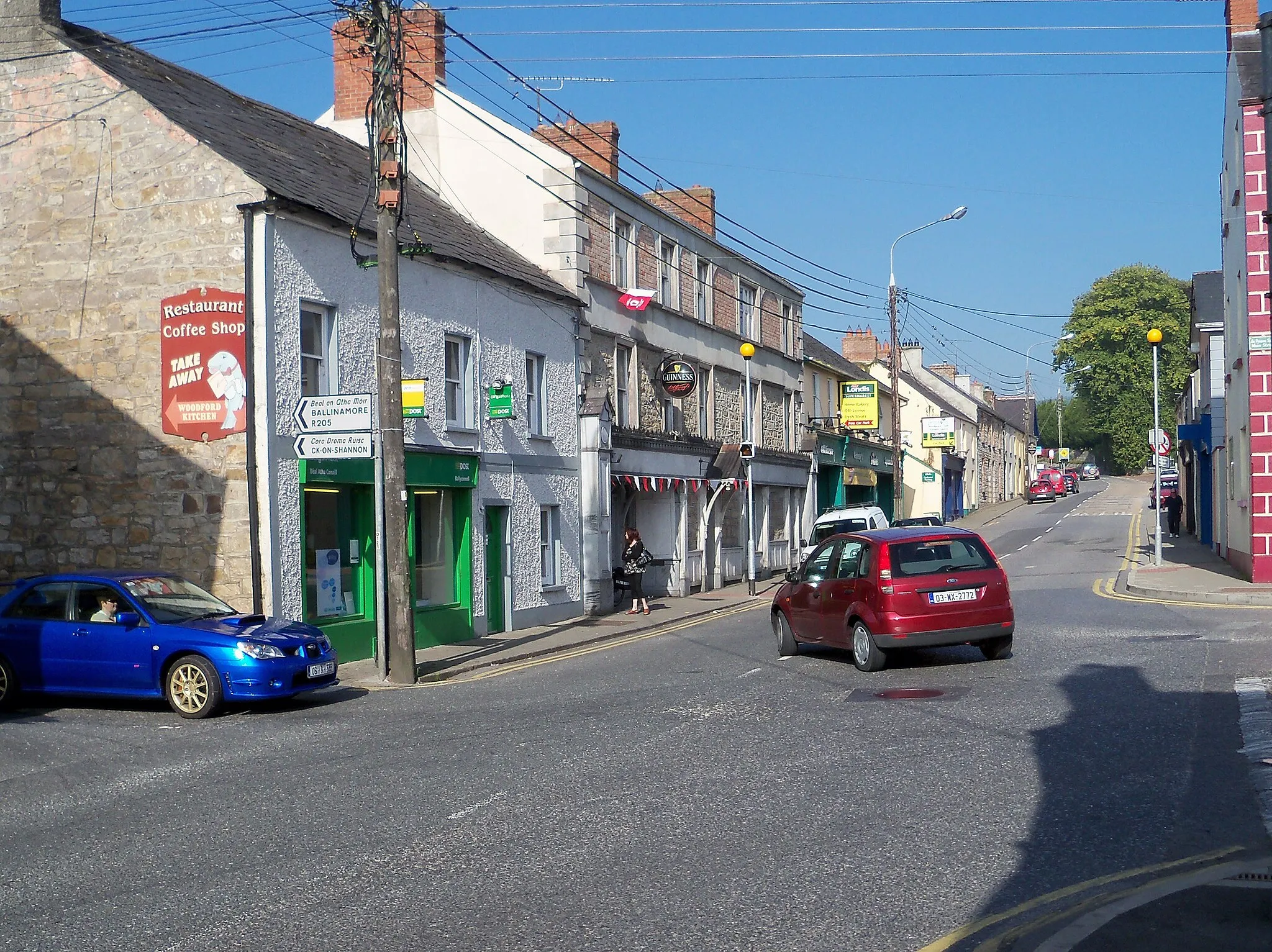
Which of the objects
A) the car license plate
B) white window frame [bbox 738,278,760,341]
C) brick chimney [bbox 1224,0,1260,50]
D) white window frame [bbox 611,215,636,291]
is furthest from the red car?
white window frame [bbox 738,278,760,341]

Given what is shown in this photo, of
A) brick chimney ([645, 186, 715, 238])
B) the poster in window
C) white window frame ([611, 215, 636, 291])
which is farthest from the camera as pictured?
brick chimney ([645, 186, 715, 238])

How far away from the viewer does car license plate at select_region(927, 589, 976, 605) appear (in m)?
14.3

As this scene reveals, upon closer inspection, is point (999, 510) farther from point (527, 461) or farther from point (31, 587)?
point (31, 587)

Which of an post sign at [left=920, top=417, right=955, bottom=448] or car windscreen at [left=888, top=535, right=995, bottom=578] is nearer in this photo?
car windscreen at [left=888, top=535, right=995, bottom=578]

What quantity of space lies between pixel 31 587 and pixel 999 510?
7194cm

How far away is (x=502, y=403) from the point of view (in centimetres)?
2248

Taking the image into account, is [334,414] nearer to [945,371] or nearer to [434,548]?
[434,548]

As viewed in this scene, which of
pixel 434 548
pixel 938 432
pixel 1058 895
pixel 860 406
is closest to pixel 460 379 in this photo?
pixel 434 548

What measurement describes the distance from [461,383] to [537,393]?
3.06m

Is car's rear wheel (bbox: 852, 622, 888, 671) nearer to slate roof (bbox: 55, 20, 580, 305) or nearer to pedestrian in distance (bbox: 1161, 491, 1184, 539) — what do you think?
slate roof (bbox: 55, 20, 580, 305)

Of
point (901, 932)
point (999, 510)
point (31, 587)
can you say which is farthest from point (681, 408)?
point (999, 510)

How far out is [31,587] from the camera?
571 inches

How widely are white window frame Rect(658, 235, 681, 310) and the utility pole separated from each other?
15.5 m

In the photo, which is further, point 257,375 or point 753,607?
point 753,607
